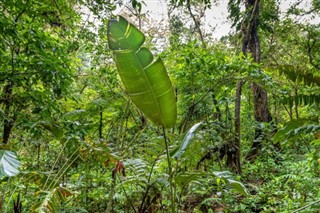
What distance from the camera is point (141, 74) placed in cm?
178

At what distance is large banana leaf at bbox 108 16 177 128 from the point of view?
1670 millimetres

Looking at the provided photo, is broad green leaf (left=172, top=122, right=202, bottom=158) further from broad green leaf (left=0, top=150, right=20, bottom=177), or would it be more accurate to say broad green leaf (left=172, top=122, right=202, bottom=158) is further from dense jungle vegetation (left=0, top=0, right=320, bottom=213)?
broad green leaf (left=0, top=150, right=20, bottom=177)

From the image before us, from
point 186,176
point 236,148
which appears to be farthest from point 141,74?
point 236,148

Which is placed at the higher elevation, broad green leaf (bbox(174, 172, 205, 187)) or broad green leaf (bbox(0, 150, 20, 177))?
broad green leaf (bbox(0, 150, 20, 177))

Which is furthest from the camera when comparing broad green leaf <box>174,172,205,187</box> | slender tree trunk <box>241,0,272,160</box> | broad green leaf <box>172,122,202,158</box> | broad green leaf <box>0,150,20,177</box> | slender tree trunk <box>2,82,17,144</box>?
slender tree trunk <box>241,0,272,160</box>

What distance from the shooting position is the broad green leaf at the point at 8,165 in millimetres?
1580

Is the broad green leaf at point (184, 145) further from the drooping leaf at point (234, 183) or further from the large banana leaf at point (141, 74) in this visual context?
the drooping leaf at point (234, 183)

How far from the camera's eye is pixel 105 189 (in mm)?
3508

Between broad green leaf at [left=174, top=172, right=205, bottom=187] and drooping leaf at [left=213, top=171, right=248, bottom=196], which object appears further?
broad green leaf at [left=174, top=172, right=205, bottom=187]

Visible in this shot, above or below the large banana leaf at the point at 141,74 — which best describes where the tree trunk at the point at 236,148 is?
below

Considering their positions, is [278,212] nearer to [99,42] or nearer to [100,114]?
[100,114]

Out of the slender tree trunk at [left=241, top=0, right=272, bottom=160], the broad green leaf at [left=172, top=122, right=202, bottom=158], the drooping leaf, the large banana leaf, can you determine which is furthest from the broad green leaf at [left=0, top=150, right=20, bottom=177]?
the slender tree trunk at [left=241, top=0, right=272, bottom=160]

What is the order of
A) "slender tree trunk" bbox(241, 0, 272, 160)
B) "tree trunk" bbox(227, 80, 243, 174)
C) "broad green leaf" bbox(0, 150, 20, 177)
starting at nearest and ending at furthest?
"broad green leaf" bbox(0, 150, 20, 177) → "tree trunk" bbox(227, 80, 243, 174) → "slender tree trunk" bbox(241, 0, 272, 160)

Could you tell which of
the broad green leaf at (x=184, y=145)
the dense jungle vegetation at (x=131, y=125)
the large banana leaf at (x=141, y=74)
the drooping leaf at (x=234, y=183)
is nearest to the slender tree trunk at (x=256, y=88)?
the dense jungle vegetation at (x=131, y=125)
